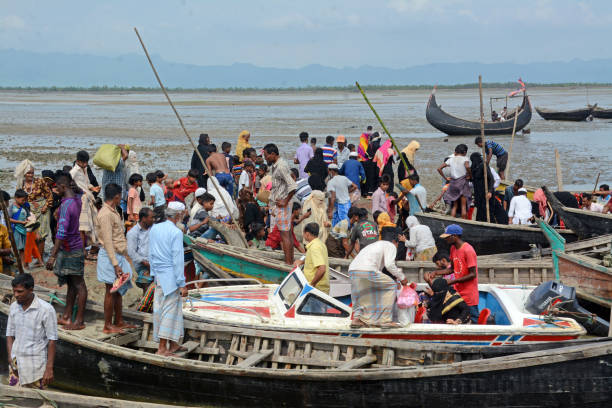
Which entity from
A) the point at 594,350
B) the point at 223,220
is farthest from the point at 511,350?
the point at 223,220

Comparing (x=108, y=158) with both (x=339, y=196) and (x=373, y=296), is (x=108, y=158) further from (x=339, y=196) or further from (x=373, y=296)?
(x=373, y=296)

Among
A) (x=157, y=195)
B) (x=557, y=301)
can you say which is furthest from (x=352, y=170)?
(x=557, y=301)

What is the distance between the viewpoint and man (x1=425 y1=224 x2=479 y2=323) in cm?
732

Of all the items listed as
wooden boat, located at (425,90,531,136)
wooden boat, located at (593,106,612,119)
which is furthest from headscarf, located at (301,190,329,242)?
wooden boat, located at (593,106,612,119)

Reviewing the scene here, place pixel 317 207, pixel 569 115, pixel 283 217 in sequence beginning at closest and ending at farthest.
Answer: pixel 283 217 < pixel 317 207 < pixel 569 115

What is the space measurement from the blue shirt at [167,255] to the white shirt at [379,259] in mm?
1774

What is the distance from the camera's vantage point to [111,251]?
24.5 feet

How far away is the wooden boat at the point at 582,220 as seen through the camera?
11016 millimetres

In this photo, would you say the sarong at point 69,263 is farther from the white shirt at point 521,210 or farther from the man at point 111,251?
the white shirt at point 521,210

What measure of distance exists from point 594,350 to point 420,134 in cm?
3206

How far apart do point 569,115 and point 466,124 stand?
13.6 m

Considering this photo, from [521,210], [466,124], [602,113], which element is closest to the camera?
[521,210]

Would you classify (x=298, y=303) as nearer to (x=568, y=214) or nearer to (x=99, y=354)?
(x=99, y=354)

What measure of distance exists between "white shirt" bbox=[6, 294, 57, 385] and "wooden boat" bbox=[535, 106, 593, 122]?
44.1 m
